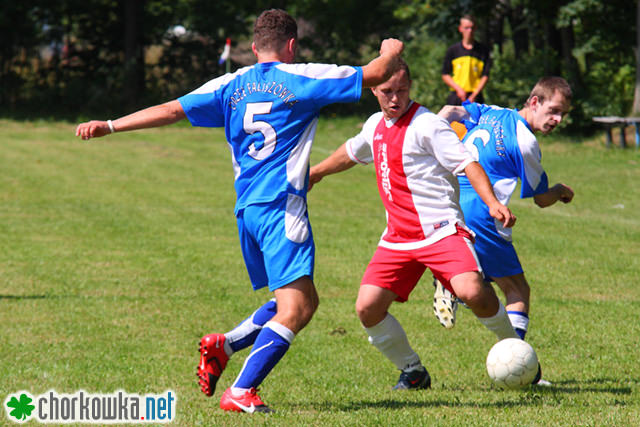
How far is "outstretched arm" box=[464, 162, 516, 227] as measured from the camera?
448 centimetres

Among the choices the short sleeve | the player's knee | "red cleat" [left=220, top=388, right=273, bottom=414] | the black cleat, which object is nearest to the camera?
"red cleat" [left=220, top=388, right=273, bottom=414]

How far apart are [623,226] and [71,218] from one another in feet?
26.2

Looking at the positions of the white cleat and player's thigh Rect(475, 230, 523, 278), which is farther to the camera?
the white cleat

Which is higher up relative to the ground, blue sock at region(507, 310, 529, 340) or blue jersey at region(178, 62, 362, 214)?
blue jersey at region(178, 62, 362, 214)

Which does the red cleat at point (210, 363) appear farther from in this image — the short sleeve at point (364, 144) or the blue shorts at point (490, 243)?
the blue shorts at point (490, 243)

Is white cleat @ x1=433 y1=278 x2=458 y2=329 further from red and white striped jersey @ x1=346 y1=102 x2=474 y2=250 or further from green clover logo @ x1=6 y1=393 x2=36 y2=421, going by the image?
green clover logo @ x1=6 y1=393 x2=36 y2=421

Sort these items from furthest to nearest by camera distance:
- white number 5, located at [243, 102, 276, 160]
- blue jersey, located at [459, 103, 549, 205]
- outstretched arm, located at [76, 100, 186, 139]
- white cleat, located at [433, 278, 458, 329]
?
white cleat, located at [433, 278, 458, 329], blue jersey, located at [459, 103, 549, 205], outstretched arm, located at [76, 100, 186, 139], white number 5, located at [243, 102, 276, 160]

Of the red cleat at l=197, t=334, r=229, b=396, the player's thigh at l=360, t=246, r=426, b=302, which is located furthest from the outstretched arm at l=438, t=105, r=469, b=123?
the red cleat at l=197, t=334, r=229, b=396

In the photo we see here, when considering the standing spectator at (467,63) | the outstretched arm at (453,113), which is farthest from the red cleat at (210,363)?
the standing spectator at (467,63)

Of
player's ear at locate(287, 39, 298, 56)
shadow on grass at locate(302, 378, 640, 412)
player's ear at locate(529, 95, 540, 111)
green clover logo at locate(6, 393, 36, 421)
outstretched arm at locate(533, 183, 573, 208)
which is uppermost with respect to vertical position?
player's ear at locate(287, 39, 298, 56)

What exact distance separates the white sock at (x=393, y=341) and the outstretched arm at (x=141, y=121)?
176cm

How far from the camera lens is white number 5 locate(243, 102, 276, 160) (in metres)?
4.55

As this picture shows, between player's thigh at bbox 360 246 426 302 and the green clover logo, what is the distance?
2062 millimetres

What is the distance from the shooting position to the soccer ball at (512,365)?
503 cm
